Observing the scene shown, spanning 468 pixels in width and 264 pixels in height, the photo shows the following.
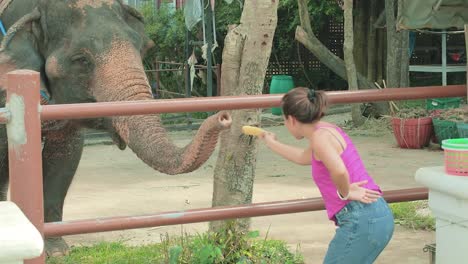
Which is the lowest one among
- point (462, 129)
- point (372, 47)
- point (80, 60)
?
point (462, 129)

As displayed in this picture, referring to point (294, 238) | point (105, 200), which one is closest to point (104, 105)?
point (294, 238)

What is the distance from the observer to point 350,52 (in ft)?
42.6

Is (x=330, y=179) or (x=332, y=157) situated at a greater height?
(x=332, y=157)

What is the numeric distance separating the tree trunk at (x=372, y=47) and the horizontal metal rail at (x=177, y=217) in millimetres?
12007

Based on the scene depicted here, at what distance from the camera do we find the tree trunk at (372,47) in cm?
1589

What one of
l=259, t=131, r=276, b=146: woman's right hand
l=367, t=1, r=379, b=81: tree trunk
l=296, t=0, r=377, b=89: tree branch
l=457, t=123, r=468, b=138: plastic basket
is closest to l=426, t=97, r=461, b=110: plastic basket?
l=457, t=123, r=468, b=138: plastic basket

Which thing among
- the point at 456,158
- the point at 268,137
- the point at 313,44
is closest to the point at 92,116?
the point at 268,137

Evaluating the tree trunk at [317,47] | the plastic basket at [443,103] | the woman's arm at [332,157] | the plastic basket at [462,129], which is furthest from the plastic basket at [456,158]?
the tree trunk at [317,47]

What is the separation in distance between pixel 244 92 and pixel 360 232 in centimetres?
200

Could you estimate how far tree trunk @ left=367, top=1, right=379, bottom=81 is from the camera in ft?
52.1

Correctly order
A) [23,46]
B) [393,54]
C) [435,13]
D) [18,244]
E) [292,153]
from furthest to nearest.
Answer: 1. [393,54]
2. [23,46]
3. [435,13]
4. [292,153]
5. [18,244]

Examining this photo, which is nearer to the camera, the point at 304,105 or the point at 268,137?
the point at 304,105

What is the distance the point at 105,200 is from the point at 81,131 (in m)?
2.10

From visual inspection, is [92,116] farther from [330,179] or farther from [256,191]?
[256,191]
